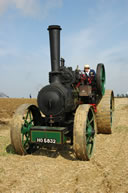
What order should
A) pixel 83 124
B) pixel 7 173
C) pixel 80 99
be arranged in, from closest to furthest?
pixel 7 173 < pixel 83 124 < pixel 80 99

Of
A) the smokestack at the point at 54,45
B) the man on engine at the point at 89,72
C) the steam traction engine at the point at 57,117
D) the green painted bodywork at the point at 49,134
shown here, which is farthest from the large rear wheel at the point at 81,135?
the man on engine at the point at 89,72

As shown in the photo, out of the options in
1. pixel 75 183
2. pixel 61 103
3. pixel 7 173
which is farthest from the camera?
pixel 61 103

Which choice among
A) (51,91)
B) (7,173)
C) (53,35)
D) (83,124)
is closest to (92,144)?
(83,124)

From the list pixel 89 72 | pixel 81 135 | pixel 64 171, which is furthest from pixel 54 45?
pixel 64 171

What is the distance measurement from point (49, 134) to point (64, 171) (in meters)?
0.94

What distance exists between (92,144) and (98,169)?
1.08 meters

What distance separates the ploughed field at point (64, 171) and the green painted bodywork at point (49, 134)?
48 centimetres

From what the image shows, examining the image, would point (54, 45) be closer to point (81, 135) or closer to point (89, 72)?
point (89, 72)

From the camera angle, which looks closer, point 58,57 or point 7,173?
point 7,173

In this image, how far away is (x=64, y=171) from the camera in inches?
163

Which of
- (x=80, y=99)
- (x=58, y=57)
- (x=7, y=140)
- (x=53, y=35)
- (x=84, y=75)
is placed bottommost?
(x=7, y=140)

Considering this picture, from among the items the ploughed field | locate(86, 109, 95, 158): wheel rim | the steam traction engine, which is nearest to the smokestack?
the steam traction engine

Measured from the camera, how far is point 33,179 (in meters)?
3.73

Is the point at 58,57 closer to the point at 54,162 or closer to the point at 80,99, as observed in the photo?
the point at 80,99
